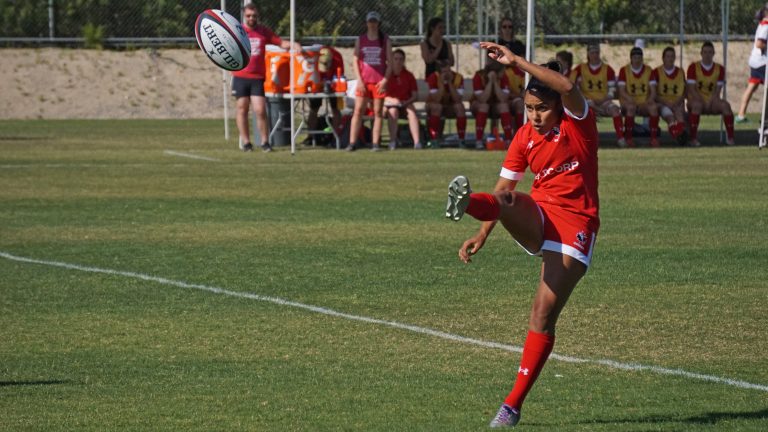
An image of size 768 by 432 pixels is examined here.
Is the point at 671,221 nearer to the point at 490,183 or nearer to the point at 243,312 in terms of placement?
the point at 490,183

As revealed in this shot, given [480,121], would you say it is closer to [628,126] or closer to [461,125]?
[461,125]

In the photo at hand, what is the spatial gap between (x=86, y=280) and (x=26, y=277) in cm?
51

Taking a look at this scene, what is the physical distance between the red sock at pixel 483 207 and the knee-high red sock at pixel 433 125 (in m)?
16.8

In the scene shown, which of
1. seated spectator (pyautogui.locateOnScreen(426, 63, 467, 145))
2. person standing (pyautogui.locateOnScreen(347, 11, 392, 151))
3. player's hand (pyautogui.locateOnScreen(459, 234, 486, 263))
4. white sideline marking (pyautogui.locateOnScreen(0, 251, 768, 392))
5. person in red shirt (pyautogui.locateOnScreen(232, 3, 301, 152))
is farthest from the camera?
seated spectator (pyautogui.locateOnScreen(426, 63, 467, 145))

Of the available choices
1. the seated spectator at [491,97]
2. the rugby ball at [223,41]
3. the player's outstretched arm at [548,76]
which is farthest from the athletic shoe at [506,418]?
the seated spectator at [491,97]

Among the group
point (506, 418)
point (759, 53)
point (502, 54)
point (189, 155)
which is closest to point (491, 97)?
point (189, 155)

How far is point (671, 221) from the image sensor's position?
13.2 metres

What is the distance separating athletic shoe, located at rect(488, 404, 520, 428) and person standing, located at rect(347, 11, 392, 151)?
15319 millimetres

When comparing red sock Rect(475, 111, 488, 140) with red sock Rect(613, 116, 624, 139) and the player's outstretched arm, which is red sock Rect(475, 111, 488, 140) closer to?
red sock Rect(613, 116, 624, 139)

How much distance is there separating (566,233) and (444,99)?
1643cm

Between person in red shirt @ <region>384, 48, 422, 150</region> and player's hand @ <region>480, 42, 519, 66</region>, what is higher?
player's hand @ <region>480, 42, 519, 66</region>

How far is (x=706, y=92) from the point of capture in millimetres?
22609

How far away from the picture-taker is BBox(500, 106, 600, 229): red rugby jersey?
19.9 feet

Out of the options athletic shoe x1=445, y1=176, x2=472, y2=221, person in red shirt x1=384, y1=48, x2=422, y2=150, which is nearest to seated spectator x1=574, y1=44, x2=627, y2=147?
person in red shirt x1=384, y1=48, x2=422, y2=150
